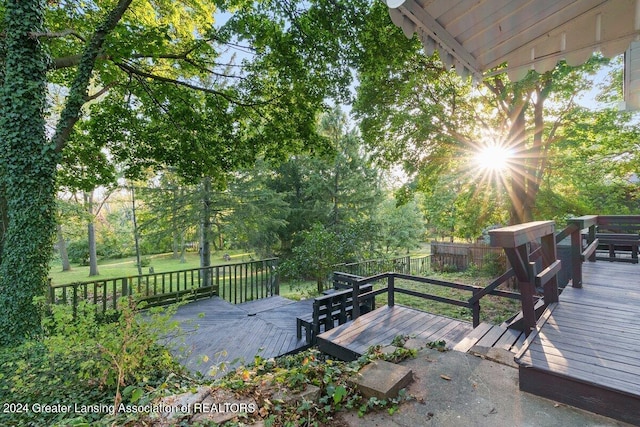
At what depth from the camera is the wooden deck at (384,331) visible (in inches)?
141

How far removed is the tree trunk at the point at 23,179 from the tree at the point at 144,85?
15 millimetres

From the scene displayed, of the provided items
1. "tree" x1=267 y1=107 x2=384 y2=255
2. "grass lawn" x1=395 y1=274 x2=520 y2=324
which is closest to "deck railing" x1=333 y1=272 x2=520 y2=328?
"grass lawn" x1=395 y1=274 x2=520 y2=324

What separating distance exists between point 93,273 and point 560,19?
21688 millimetres

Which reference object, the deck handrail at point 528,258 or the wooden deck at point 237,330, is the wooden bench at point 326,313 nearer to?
the wooden deck at point 237,330

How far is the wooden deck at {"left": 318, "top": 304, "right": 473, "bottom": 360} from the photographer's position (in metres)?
3.57

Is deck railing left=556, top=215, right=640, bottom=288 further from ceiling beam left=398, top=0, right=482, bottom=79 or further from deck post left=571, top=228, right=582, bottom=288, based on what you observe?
ceiling beam left=398, top=0, right=482, bottom=79

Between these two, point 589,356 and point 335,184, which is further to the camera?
point 335,184

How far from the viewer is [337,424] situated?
1.64 meters

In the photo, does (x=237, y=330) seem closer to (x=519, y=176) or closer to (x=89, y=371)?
(x=89, y=371)

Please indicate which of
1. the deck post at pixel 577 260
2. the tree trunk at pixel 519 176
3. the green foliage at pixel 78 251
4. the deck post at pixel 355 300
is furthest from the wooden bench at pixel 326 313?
the green foliage at pixel 78 251

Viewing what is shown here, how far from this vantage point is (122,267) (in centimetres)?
1955

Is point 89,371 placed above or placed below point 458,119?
below

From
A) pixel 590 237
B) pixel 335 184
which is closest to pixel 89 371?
pixel 590 237

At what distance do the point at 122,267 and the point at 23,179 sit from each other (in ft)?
60.9
